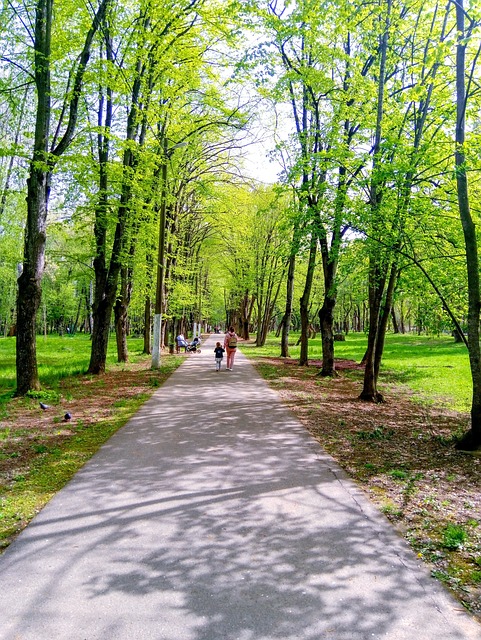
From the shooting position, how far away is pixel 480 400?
6.72m

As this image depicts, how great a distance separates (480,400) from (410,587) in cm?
428

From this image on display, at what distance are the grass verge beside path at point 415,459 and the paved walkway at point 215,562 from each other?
25cm

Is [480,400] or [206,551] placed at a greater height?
[480,400]

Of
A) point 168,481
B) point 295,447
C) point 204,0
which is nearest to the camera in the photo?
point 168,481

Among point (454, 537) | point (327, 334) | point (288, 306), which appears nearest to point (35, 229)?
point (454, 537)

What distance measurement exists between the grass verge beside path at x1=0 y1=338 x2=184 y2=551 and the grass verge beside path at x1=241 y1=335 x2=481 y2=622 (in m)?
3.71

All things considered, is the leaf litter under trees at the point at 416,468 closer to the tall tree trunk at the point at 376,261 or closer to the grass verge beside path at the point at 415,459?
the grass verge beside path at the point at 415,459

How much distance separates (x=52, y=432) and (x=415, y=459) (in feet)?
19.9

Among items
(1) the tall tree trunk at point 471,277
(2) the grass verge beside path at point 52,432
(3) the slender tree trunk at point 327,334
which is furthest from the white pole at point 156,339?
(1) the tall tree trunk at point 471,277

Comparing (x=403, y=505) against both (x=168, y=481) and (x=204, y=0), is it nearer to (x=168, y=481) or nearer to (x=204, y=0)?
(x=168, y=481)

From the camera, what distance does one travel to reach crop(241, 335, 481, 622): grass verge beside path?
387cm

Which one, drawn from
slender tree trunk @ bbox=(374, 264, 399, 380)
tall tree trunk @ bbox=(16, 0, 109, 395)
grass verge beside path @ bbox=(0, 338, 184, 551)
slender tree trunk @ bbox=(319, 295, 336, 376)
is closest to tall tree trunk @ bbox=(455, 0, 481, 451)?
slender tree trunk @ bbox=(374, 264, 399, 380)

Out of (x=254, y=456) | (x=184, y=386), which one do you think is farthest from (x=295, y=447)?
(x=184, y=386)

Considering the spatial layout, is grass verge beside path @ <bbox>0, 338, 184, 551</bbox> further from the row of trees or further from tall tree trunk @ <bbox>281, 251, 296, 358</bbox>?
tall tree trunk @ <bbox>281, 251, 296, 358</bbox>
